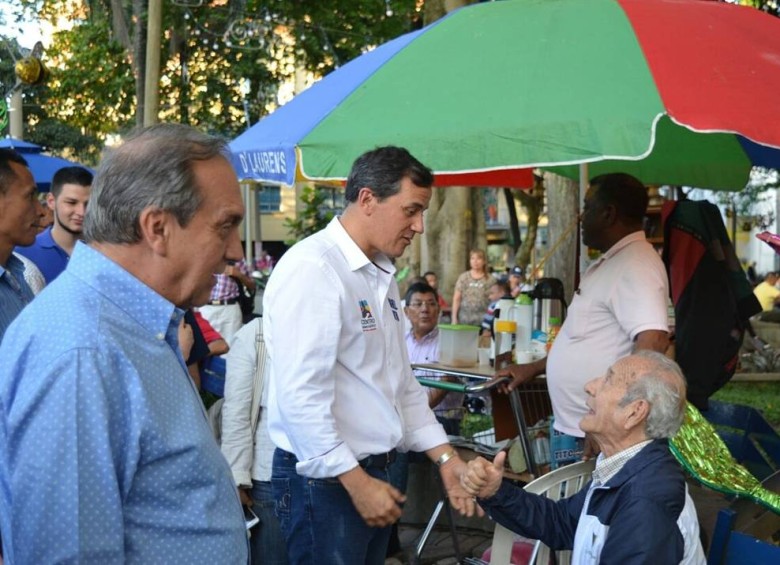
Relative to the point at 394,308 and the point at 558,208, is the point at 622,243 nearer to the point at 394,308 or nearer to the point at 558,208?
the point at 394,308

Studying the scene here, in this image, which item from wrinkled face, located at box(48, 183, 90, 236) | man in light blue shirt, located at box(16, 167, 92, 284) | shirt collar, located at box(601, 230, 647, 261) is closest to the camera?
shirt collar, located at box(601, 230, 647, 261)

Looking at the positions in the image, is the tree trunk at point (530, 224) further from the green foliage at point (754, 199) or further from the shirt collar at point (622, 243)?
the shirt collar at point (622, 243)

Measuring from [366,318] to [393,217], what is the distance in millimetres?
347

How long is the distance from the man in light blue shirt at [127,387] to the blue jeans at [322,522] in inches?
45.3

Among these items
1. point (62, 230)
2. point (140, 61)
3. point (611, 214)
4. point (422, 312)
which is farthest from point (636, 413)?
point (140, 61)

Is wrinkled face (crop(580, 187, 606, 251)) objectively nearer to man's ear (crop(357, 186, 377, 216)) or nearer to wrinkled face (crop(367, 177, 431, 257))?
wrinkled face (crop(367, 177, 431, 257))

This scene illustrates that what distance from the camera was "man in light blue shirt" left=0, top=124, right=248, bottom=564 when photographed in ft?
5.10

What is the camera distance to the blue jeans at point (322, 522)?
9.85 ft

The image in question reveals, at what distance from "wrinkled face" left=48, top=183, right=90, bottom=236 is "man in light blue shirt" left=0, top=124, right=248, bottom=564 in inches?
131

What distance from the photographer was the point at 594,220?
475cm

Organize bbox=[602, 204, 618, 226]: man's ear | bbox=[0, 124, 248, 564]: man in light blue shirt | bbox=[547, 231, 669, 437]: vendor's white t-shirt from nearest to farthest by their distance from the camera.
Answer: bbox=[0, 124, 248, 564]: man in light blue shirt
bbox=[547, 231, 669, 437]: vendor's white t-shirt
bbox=[602, 204, 618, 226]: man's ear

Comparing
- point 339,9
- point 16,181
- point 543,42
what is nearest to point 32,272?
point 16,181

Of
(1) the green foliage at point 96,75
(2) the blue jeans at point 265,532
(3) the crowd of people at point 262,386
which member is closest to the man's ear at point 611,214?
(3) the crowd of people at point 262,386

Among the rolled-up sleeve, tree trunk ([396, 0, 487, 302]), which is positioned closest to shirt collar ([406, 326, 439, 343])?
the rolled-up sleeve
